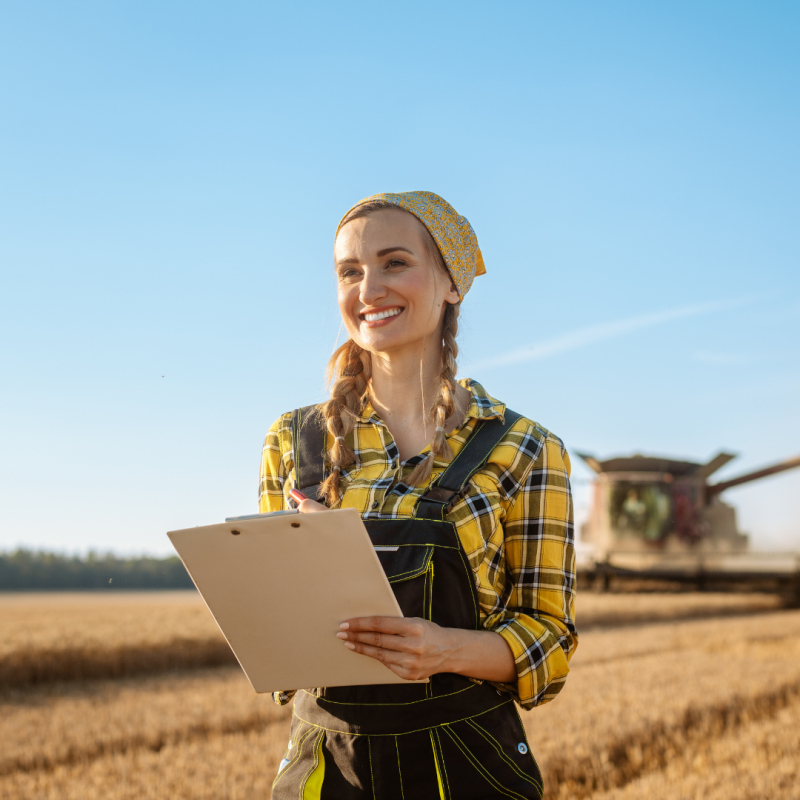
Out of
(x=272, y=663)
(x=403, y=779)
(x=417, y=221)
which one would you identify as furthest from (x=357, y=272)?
(x=403, y=779)

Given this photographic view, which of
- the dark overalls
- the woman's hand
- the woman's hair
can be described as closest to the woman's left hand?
the woman's hand

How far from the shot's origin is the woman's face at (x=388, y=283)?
1.93m

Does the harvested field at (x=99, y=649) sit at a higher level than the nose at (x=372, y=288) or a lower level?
lower

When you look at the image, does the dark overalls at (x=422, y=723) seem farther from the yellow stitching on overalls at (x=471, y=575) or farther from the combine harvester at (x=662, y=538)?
the combine harvester at (x=662, y=538)

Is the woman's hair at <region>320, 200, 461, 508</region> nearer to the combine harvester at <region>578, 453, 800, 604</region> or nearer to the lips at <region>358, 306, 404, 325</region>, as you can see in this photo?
the lips at <region>358, 306, 404, 325</region>

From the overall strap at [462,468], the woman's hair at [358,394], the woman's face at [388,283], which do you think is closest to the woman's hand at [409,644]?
the overall strap at [462,468]

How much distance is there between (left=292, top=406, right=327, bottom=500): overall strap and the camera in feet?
6.25

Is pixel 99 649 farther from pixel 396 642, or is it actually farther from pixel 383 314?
pixel 396 642

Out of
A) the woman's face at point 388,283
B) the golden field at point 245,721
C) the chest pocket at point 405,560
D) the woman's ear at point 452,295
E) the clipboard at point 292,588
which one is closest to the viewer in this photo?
the clipboard at point 292,588

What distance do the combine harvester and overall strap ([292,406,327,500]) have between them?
856 inches

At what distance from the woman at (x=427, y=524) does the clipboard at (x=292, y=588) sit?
58 millimetres

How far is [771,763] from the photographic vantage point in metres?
5.01

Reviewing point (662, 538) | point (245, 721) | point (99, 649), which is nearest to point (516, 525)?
point (245, 721)

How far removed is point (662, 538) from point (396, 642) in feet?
73.1
